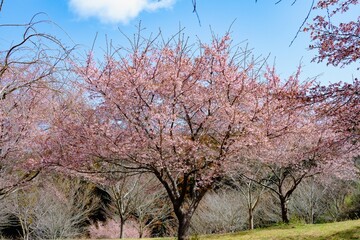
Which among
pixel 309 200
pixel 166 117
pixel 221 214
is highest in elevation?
pixel 166 117

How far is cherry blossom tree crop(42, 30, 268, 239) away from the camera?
7.76 m

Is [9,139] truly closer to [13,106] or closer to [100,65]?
[13,106]

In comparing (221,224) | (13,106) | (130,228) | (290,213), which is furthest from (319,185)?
(13,106)

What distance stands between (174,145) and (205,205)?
754 inches

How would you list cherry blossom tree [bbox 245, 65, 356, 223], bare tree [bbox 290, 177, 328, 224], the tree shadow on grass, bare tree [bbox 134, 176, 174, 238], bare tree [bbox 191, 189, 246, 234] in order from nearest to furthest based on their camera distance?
cherry blossom tree [bbox 245, 65, 356, 223] < the tree shadow on grass < bare tree [bbox 134, 176, 174, 238] < bare tree [bbox 290, 177, 328, 224] < bare tree [bbox 191, 189, 246, 234]

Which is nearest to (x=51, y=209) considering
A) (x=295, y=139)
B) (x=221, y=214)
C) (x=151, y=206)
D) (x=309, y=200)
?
(x=151, y=206)

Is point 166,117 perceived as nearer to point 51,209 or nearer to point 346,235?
point 346,235

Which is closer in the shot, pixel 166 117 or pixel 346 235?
pixel 166 117

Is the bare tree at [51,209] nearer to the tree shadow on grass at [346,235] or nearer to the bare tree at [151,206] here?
the bare tree at [151,206]

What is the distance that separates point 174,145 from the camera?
778 centimetres

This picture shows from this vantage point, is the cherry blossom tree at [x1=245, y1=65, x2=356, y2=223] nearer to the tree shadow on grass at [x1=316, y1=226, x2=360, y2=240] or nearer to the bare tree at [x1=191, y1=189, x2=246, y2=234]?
the tree shadow on grass at [x1=316, y1=226, x2=360, y2=240]

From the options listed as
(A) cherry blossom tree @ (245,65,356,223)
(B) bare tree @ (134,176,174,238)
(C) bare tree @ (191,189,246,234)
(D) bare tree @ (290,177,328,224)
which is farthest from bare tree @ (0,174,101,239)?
(D) bare tree @ (290,177,328,224)

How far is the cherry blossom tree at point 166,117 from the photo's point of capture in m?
7.76

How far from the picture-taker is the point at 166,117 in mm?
7551
